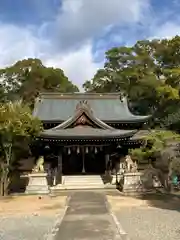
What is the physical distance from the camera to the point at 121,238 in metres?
8.91

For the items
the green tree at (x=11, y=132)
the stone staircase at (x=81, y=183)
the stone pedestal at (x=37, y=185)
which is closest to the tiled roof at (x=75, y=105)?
the stone staircase at (x=81, y=183)

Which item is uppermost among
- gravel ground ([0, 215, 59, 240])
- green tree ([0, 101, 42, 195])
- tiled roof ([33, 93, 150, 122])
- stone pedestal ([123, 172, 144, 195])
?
tiled roof ([33, 93, 150, 122])

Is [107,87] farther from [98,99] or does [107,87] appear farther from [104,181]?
[104,181]

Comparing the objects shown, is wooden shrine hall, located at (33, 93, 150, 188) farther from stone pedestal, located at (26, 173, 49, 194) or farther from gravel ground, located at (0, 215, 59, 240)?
gravel ground, located at (0, 215, 59, 240)

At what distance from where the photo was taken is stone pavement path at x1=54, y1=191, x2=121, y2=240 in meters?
9.23

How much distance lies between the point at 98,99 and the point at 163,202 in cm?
1963

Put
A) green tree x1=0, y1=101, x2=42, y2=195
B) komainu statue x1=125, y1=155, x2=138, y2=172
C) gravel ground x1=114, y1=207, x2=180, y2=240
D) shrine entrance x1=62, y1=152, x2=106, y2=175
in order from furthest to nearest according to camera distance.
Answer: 1. shrine entrance x1=62, y1=152, x2=106, y2=175
2. komainu statue x1=125, y1=155, x2=138, y2=172
3. green tree x1=0, y1=101, x2=42, y2=195
4. gravel ground x1=114, y1=207, x2=180, y2=240

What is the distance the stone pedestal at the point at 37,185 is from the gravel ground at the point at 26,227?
819 centimetres

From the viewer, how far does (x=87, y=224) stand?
1091 centimetres

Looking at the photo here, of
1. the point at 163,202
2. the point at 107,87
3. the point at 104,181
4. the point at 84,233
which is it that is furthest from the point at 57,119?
the point at 107,87

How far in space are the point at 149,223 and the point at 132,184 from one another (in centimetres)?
1088

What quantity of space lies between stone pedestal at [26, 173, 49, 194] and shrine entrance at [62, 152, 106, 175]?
5.89 metres

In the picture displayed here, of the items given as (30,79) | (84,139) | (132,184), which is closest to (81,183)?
(84,139)

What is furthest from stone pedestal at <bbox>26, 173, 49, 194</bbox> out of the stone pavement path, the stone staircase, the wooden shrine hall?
the stone pavement path
